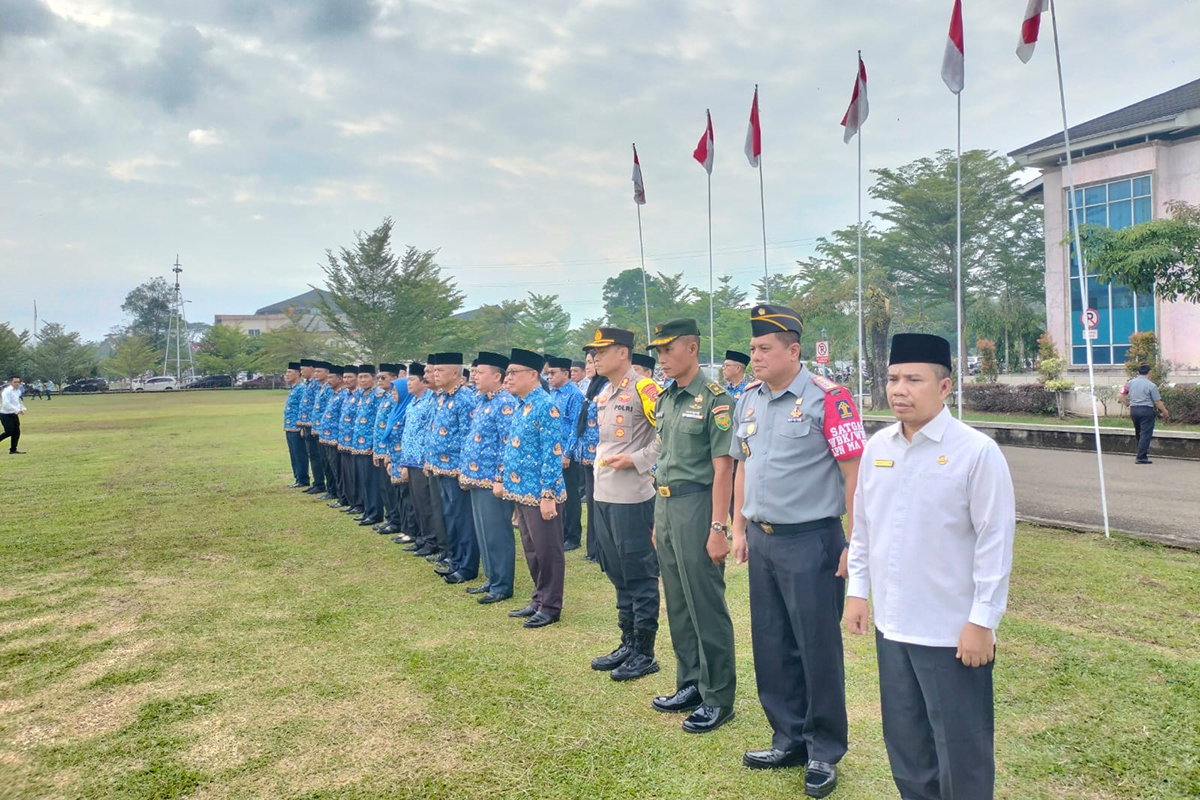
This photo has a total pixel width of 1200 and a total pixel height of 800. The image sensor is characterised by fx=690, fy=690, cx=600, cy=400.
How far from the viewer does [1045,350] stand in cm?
2277

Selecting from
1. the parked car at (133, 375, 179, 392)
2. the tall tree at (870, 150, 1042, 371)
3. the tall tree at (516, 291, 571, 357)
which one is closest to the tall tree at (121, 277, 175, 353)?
the parked car at (133, 375, 179, 392)

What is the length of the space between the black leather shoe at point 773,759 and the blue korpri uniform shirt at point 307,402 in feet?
31.6

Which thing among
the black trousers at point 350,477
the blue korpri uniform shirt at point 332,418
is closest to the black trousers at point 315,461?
the blue korpri uniform shirt at point 332,418

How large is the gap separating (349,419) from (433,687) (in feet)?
19.5

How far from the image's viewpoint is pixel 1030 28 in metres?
7.29

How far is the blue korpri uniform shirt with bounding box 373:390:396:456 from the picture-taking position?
795 centimetres

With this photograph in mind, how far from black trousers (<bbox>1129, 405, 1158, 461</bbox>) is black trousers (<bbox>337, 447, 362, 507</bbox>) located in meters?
12.2

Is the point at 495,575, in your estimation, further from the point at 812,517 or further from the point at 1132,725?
the point at 1132,725

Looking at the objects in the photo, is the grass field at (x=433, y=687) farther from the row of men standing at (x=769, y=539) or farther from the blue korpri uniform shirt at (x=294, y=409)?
the blue korpri uniform shirt at (x=294, y=409)

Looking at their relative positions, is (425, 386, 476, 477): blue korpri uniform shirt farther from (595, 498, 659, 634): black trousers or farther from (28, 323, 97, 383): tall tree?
(28, 323, 97, 383): tall tree

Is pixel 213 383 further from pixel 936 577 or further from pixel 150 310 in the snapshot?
pixel 936 577

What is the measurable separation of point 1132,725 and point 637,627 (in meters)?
2.44

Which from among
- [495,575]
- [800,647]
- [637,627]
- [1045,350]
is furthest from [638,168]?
[1045,350]

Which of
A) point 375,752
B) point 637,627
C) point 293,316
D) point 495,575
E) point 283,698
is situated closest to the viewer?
point 375,752
